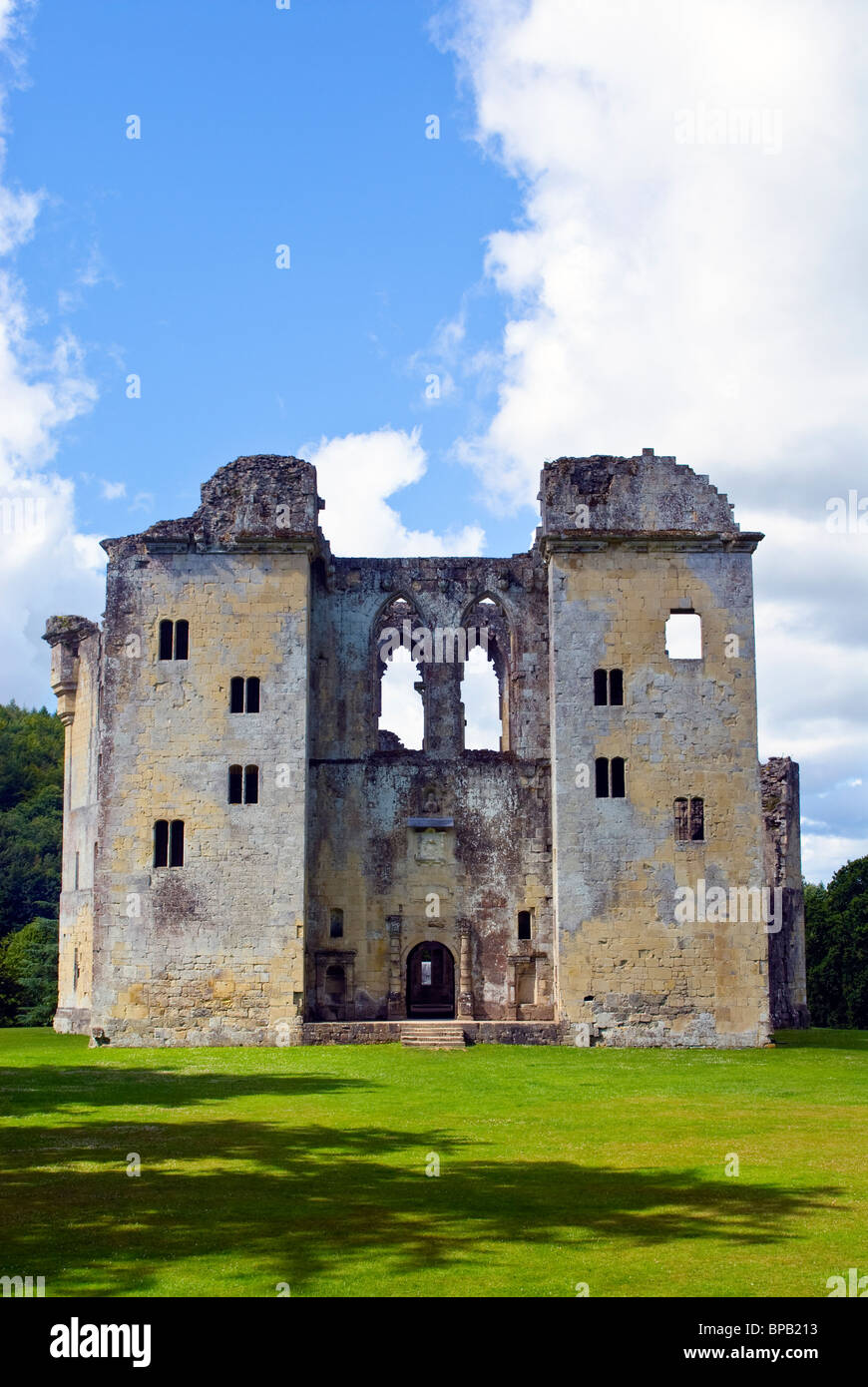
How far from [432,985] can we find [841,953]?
864 inches

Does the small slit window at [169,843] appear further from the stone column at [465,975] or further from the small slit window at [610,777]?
the small slit window at [610,777]

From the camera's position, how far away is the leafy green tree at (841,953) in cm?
5838

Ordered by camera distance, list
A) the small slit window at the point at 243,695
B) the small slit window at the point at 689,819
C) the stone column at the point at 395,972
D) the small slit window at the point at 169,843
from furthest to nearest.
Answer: the stone column at the point at 395,972 < the small slit window at the point at 243,695 < the small slit window at the point at 169,843 < the small slit window at the point at 689,819

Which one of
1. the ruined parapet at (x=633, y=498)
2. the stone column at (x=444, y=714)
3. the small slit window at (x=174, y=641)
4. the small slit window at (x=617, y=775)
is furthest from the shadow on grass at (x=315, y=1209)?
the ruined parapet at (x=633, y=498)

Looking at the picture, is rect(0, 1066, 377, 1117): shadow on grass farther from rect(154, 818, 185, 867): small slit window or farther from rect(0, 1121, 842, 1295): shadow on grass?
rect(154, 818, 185, 867): small slit window

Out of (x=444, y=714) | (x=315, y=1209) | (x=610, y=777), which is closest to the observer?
(x=315, y=1209)

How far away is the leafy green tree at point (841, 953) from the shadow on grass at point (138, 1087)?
123 ft

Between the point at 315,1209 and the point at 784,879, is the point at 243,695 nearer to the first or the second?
the point at 784,879

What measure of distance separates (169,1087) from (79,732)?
2029 cm

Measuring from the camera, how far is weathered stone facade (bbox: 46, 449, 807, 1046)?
104 ft

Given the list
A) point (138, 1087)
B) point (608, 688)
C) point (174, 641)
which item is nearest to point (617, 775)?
point (608, 688)

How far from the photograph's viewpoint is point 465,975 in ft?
110
